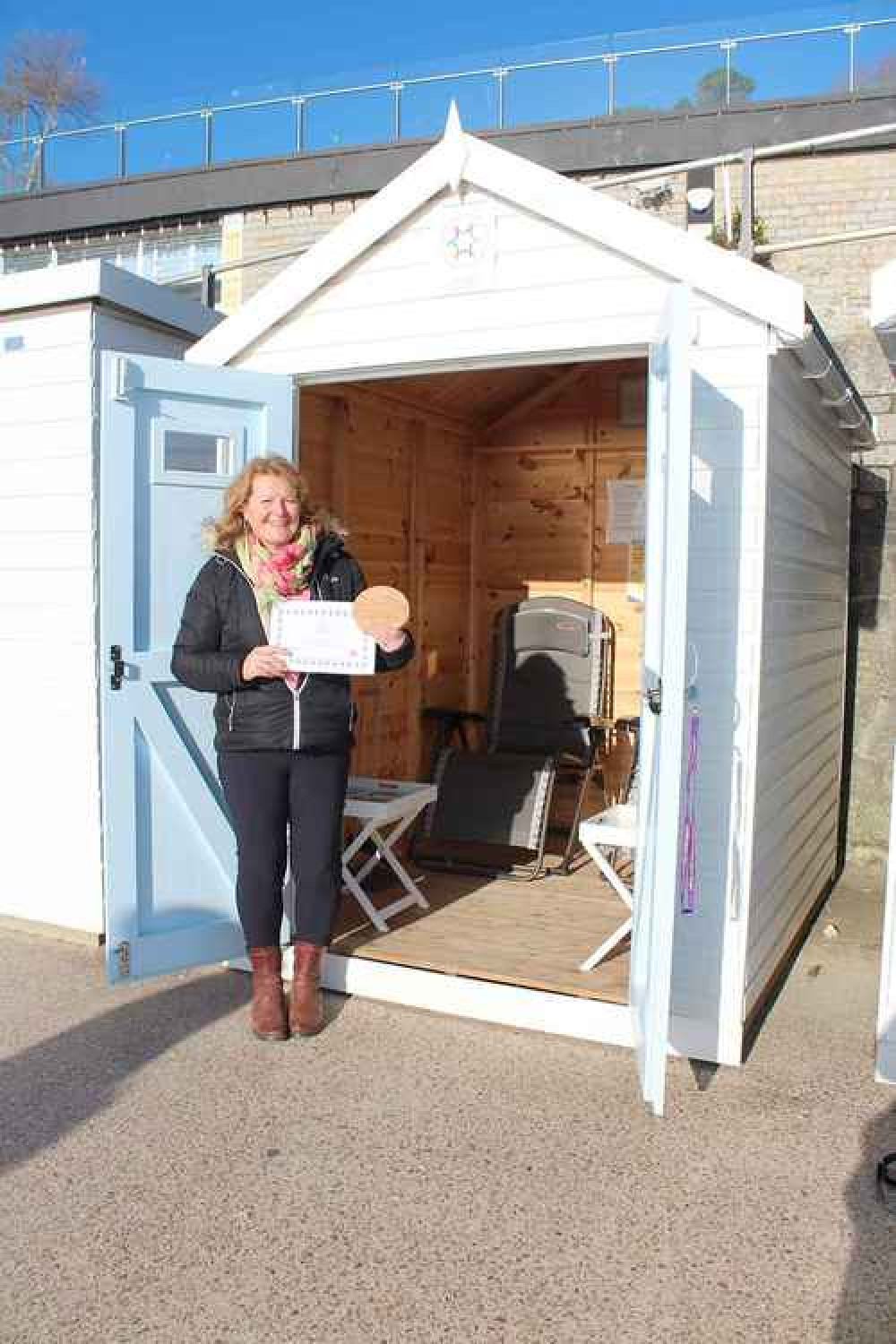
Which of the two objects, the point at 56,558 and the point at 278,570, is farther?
the point at 56,558

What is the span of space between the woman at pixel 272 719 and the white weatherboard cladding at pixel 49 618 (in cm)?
122

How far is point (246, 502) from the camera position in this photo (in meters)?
3.71

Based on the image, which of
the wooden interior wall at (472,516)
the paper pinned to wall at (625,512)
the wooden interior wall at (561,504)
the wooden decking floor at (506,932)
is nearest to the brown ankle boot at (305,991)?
the wooden decking floor at (506,932)

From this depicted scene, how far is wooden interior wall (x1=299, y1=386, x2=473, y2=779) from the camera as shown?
5.61 meters

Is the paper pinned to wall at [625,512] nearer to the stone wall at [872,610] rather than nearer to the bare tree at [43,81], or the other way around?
the stone wall at [872,610]

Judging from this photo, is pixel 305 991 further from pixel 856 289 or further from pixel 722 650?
pixel 856 289

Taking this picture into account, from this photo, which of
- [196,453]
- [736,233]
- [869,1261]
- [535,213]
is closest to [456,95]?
[736,233]

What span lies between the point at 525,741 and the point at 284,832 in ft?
8.26

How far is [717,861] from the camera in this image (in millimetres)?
3646

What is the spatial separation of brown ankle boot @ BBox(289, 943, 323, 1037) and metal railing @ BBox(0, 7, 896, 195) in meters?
7.66

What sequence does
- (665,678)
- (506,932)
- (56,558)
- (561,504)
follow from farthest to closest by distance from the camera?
1. (561,504)
2. (56,558)
3. (506,932)
4. (665,678)

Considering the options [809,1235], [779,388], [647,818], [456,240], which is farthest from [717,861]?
[456,240]

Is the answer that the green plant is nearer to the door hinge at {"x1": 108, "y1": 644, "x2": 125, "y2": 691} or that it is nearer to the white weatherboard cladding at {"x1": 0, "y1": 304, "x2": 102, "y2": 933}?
the white weatherboard cladding at {"x1": 0, "y1": 304, "x2": 102, "y2": 933}

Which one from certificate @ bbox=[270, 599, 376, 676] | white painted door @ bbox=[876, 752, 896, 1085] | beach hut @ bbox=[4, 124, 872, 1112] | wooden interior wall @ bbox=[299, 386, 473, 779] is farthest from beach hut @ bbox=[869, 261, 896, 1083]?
wooden interior wall @ bbox=[299, 386, 473, 779]
